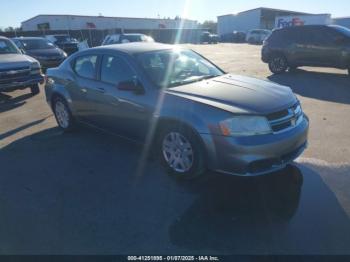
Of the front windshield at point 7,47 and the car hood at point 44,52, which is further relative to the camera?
the car hood at point 44,52

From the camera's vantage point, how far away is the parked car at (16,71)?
31.1ft

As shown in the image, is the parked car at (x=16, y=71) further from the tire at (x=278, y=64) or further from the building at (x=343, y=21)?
the building at (x=343, y=21)

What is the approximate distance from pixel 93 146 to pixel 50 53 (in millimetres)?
11677

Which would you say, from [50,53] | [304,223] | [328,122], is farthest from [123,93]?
[50,53]

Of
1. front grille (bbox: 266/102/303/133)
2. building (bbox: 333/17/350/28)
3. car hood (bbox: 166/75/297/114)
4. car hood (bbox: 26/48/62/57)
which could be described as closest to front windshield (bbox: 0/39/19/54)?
car hood (bbox: 26/48/62/57)

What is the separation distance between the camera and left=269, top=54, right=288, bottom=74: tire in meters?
12.9

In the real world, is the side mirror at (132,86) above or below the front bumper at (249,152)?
above

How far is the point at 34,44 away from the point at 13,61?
23.6ft

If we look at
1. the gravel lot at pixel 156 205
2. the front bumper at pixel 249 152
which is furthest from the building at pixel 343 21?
the front bumper at pixel 249 152

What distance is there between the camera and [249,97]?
4.03 metres

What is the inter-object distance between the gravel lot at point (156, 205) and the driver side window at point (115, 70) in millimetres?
1178

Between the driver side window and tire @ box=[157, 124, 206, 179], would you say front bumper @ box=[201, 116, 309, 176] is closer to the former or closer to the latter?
→ tire @ box=[157, 124, 206, 179]

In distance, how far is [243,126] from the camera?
3.68 metres

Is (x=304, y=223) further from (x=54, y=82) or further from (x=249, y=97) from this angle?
(x=54, y=82)
